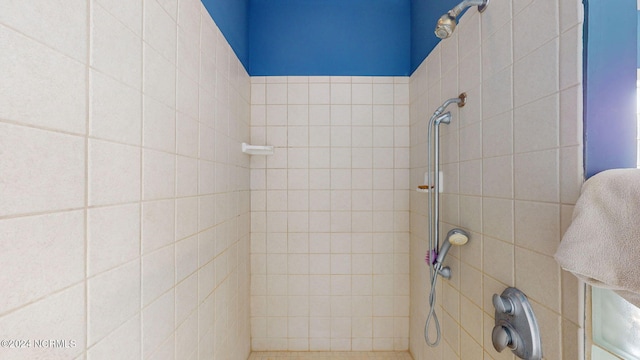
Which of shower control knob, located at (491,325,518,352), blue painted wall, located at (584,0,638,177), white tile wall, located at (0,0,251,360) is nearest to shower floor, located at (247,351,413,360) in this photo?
white tile wall, located at (0,0,251,360)

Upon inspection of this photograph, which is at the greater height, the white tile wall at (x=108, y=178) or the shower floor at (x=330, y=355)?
the white tile wall at (x=108, y=178)

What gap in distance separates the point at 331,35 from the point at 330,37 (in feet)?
0.05

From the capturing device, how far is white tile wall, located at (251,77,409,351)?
6.38ft

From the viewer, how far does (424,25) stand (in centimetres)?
170

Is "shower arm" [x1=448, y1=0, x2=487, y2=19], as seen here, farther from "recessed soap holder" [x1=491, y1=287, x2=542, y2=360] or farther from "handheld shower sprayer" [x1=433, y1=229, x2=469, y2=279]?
"recessed soap holder" [x1=491, y1=287, x2=542, y2=360]

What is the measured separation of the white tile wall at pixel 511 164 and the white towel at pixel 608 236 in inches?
4.5

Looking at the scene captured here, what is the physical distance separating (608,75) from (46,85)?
120 cm

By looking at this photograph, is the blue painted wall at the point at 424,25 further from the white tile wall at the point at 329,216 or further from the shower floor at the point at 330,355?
the shower floor at the point at 330,355

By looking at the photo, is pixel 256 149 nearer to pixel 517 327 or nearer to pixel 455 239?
pixel 455 239

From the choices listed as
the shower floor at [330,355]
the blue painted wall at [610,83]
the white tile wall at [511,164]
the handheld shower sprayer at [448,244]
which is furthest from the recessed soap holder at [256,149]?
the blue painted wall at [610,83]

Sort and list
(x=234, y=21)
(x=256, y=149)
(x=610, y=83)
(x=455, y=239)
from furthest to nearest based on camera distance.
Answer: (x=256, y=149)
(x=234, y=21)
(x=455, y=239)
(x=610, y=83)

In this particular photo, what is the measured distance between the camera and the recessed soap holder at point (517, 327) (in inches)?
32.9

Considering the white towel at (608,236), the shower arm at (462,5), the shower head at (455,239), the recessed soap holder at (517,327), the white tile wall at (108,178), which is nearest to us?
the white tile wall at (108,178)

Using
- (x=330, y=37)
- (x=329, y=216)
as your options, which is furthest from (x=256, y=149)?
(x=330, y=37)
